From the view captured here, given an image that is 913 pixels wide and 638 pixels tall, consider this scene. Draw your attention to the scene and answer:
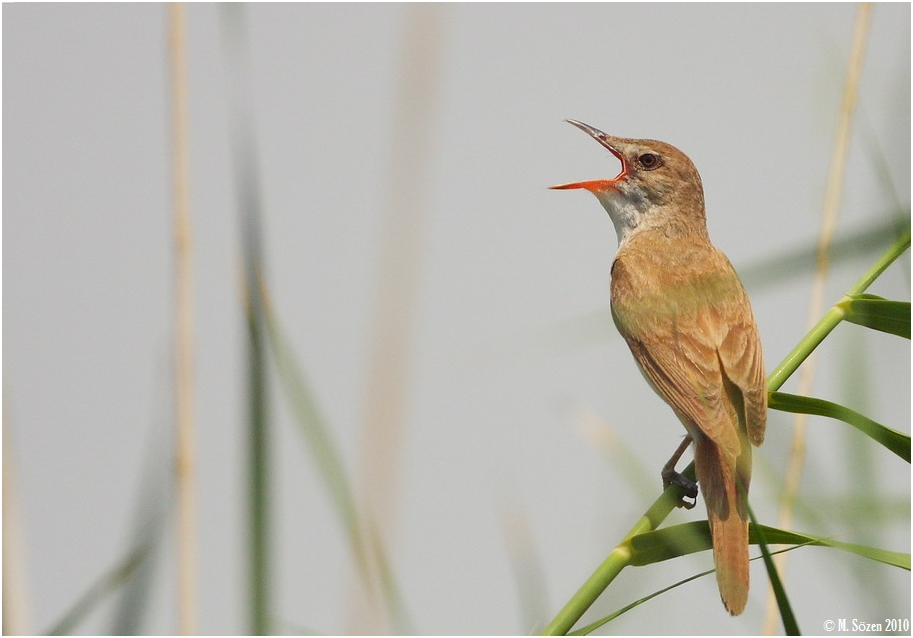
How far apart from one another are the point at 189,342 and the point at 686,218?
8.68ft

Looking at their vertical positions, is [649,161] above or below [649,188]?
above

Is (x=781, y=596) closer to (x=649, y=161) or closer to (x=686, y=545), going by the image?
(x=686, y=545)

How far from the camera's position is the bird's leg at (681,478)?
9.02 feet

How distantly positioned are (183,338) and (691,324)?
70.2 inches

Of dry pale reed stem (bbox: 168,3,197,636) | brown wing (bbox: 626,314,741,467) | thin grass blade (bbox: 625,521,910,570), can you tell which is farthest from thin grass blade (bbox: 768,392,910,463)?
dry pale reed stem (bbox: 168,3,197,636)

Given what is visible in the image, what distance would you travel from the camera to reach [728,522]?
2398 millimetres

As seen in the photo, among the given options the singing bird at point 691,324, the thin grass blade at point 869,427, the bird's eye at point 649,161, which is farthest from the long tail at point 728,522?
the bird's eye at point 649,161

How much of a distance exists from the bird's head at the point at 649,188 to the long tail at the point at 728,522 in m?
1.64

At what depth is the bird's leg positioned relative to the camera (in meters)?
2.75

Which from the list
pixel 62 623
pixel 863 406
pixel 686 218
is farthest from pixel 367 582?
pixel 686 218

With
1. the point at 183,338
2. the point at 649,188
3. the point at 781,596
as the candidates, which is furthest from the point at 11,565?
the point at 649,188

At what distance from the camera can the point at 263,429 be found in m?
1.31

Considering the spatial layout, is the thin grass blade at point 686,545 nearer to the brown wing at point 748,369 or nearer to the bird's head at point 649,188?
the brown wing at point 748,369

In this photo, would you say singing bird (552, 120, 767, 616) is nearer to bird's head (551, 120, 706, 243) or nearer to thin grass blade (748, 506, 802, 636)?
bird's head (551, 120, 706, 243)
